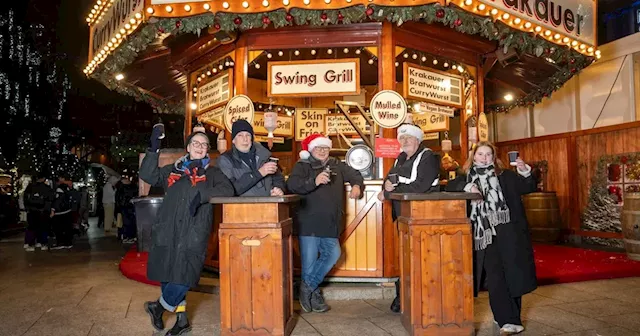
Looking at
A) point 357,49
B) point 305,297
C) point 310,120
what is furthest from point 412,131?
point 310,120

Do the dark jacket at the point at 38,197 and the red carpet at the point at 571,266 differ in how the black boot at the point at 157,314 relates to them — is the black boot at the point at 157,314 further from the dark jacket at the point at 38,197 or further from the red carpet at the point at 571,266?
the dark jacket at the point at 38,197

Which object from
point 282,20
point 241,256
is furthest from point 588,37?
point 241,256

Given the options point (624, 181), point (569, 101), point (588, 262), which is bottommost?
point (588, 262)

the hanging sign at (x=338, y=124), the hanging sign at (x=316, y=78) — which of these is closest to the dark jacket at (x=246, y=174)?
the hanging sign at (x=316, y=78)

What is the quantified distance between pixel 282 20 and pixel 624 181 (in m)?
7.35

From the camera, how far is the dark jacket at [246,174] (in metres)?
4.20

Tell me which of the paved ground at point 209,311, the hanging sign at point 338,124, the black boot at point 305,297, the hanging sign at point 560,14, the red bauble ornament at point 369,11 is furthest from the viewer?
the hanging sign at point 338,124

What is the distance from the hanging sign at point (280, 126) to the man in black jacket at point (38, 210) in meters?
4.76

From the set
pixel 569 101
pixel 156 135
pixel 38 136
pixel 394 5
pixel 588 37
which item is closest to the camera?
pixel 156 135

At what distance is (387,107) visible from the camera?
611cm

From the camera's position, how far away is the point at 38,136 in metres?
22.6

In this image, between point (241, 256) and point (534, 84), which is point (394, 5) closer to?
point (241, 256)

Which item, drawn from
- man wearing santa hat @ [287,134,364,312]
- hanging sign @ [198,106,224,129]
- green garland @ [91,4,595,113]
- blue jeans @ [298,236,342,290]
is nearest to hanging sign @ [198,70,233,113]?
Answer: hanging sign @ [198,106,224,129]

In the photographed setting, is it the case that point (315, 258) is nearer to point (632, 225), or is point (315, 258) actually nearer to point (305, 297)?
point (305, 297)
